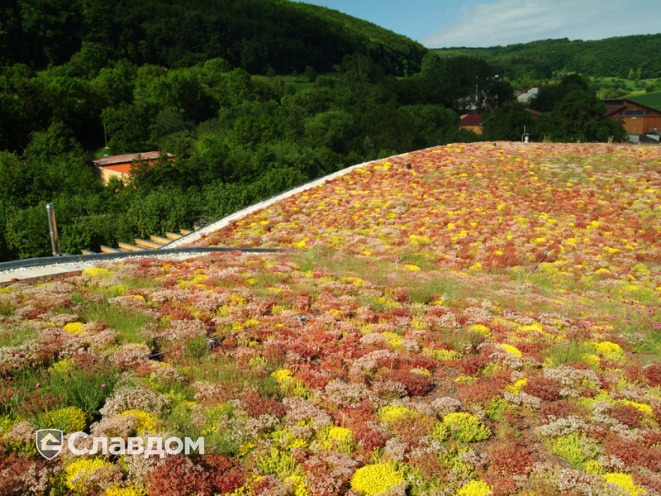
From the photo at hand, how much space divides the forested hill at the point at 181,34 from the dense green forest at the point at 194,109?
0.48m

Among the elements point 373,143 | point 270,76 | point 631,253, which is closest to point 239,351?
point 631,253

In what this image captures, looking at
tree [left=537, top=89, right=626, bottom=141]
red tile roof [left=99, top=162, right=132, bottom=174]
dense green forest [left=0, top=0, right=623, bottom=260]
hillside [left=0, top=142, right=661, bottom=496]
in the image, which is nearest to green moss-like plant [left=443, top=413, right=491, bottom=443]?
hillside [left=0, top=142, right=661, bottom=496]

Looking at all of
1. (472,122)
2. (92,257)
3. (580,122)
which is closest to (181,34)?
(472,122)

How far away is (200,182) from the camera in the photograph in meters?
38.3

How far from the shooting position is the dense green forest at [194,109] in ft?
116

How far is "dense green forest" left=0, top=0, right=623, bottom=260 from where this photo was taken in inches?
1387

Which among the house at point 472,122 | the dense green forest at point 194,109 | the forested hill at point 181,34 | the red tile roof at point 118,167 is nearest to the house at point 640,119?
the dense green forest at point 194,109

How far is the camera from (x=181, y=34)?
13712 centimetres

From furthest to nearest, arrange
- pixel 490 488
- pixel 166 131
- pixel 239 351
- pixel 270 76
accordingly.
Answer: pixel 270 76
pixel 166 131
pixel 239 351
pixel 490 488

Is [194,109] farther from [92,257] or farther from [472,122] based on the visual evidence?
[92,257]

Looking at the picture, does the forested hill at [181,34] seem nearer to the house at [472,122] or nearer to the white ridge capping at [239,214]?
the house at [472,122]

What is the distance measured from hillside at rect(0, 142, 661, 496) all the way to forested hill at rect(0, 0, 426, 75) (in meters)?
118

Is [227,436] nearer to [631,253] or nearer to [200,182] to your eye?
[631,253]

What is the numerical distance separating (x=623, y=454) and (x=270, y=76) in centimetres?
14608
